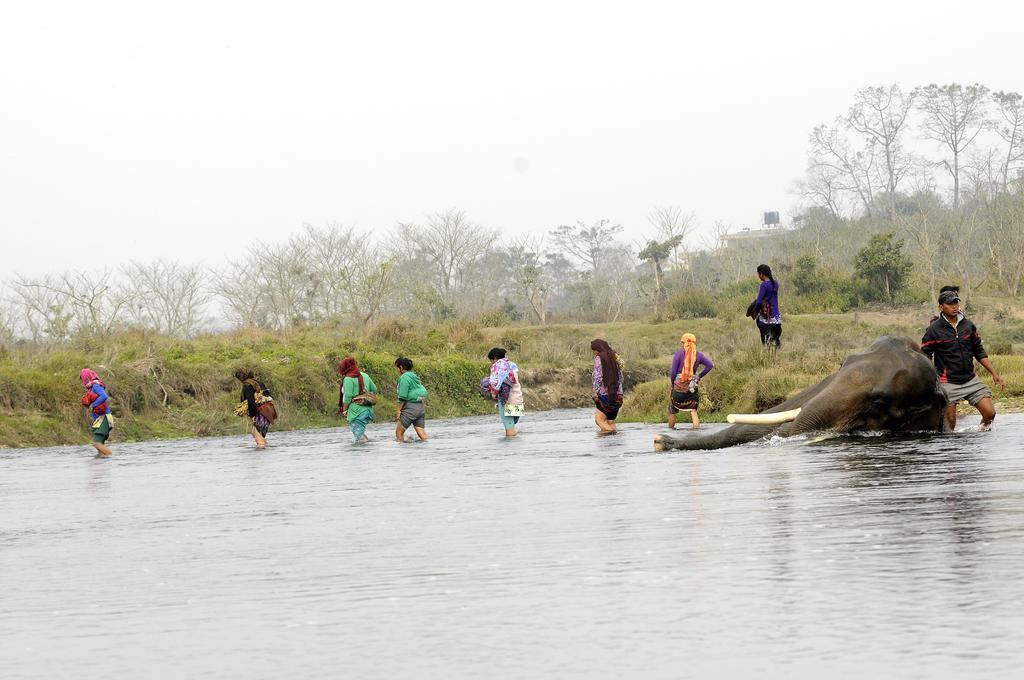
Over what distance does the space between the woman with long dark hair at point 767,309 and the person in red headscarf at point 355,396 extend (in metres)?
6.00

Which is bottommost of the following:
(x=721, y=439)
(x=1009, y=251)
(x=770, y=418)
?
(x=721, y=439)

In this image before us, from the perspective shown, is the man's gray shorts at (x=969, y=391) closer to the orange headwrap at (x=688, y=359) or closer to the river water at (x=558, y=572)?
the river water at (x=558, y=572)

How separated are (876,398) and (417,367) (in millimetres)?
23414

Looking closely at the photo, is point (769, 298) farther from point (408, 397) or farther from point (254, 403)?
point (254, 403)

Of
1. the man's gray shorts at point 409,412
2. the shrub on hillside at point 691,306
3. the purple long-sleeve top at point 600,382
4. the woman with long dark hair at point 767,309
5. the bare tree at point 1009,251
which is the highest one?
the bare tree at point 1009,251

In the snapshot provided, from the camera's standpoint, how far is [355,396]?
22078 mm

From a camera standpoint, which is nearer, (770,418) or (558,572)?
(558,572)

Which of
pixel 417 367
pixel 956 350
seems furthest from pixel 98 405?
pixel 417 367

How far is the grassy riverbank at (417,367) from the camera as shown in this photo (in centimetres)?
2328

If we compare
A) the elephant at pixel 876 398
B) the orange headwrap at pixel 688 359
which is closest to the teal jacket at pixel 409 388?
the orange headwrap at pixel 688 359

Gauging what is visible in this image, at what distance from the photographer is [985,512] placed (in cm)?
866

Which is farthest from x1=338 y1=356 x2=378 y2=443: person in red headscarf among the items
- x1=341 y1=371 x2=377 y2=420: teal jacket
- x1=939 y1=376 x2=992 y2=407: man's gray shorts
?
x1=939 y1=376 x2=992 y2=407: man's gray shorts

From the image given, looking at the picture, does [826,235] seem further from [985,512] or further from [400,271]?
[985,512]

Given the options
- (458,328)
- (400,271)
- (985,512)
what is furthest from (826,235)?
(985,512)
